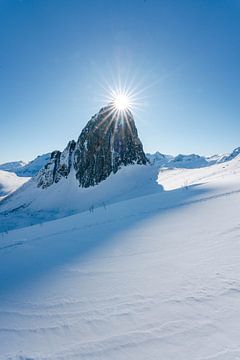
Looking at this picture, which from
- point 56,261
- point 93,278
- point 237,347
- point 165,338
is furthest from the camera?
point 56,261

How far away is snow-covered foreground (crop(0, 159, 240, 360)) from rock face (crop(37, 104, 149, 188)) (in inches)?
926

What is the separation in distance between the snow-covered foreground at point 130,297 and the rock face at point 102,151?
23516 mm

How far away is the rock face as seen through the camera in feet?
95.3

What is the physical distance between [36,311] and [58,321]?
42 centimetres

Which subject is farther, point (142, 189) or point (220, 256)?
point (142, 189)

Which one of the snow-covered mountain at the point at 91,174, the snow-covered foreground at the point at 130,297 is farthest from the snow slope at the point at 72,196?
the snow-covered foreground at the point at 130,297

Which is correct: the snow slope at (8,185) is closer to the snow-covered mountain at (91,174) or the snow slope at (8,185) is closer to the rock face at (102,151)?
the snow-covered mountain at (91,174)

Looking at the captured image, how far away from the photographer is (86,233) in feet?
21.4

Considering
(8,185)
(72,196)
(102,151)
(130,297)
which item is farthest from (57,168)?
(8,185)

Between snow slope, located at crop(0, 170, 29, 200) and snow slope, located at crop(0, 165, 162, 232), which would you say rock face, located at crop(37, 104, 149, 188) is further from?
snow slope, located at crop(0, 170, 29, 200)

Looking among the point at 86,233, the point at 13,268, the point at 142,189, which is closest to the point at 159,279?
the point at 13,268

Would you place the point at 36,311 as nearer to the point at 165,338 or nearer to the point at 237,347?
the point at 165,338

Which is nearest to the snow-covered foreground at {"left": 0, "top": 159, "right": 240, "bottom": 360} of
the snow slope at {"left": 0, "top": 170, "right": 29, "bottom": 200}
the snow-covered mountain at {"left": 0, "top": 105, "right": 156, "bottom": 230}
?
the snow-covered mountain at {"left": 0, "top": 105, "right": 156, "bottom": 230}

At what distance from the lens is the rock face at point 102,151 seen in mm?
29047
